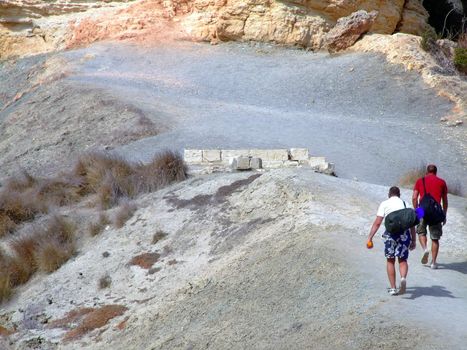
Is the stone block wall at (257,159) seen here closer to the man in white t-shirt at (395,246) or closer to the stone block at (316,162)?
the stone block at (316,162)

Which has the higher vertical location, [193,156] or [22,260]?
[193,156]

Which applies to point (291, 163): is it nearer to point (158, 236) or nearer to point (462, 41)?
point (158, 236)

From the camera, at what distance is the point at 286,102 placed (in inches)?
907

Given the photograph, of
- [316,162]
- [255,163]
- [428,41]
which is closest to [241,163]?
[255,163]

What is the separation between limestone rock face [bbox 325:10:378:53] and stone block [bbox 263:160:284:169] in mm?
12473

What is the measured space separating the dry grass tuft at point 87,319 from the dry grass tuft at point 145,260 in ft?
3.42

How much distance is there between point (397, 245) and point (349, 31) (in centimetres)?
1890

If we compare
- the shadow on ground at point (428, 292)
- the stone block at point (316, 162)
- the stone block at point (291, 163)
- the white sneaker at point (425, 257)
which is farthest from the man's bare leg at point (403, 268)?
the stone block at point (291, 163)

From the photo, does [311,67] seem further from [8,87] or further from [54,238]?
[54,238]

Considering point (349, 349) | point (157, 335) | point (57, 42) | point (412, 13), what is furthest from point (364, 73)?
point (349, 349)

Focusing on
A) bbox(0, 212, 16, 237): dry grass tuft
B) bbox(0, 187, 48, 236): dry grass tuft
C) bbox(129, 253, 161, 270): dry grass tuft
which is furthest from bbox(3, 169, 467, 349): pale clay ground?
bbox(0, 187, 48, 236): dry grass tuft

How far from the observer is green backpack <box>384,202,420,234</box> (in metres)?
8.86

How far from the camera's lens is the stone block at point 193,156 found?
624 inches

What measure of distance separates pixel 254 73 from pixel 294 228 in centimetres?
1455
